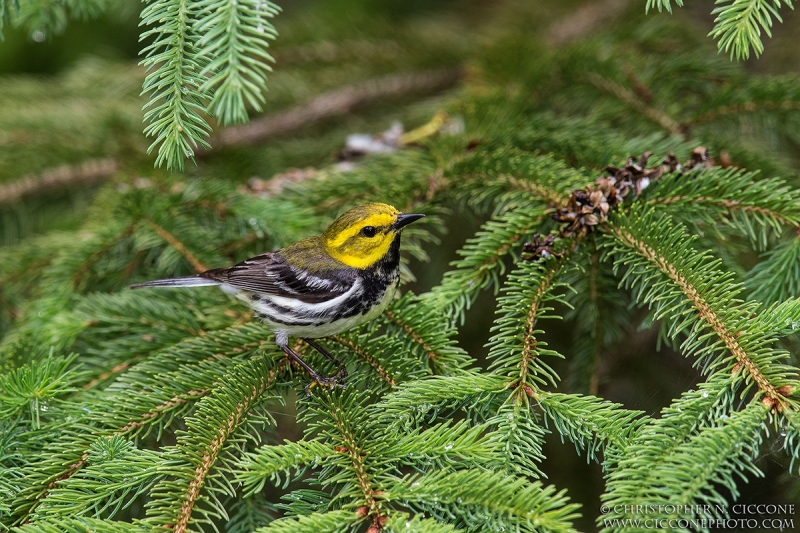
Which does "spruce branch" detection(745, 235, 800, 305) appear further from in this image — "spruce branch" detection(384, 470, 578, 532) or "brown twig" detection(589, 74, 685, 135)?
"spruce branch" detection(384, 470, 578, 532)

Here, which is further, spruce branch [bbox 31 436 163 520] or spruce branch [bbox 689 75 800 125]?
spruce branch [bbox 689 75 800 125]

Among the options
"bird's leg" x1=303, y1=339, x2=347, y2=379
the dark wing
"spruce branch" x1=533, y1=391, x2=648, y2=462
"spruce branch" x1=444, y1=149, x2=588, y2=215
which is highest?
"spruce branch" x1=444, y1=149, x2=588, y2=215

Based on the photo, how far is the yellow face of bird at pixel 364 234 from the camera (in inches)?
114

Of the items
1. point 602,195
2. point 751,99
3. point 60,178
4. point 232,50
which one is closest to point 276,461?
point 232,50

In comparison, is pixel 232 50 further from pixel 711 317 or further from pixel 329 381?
pixel 711 317

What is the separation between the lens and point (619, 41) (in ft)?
12.7

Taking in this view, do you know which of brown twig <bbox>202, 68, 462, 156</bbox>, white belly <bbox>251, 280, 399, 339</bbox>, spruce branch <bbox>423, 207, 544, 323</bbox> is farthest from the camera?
brown twig <bbox>202, 68, 462, 156</bbox>

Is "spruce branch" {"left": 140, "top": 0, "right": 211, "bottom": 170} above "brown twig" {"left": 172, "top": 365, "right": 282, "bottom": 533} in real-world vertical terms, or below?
above

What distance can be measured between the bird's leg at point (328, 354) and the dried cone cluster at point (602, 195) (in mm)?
743

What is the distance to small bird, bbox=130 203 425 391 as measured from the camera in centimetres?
267

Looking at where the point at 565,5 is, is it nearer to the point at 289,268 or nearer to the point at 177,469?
the point at 289,268

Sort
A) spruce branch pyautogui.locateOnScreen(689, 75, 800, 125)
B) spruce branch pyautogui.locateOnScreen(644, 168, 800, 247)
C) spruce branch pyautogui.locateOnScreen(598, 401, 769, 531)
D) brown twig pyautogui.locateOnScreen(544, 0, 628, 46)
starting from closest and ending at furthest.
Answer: spruce branch pyautogui.locateOnScreen(598, 401, 769, 531)
spruce branch pyautogui.locateOnScreen(644, 168, 800, 247)
spruce branch pyautogui.locateOnScreen(689, 75, 800, 125)
brown twig pyautogui.locateOnScreen(544, 0, 628, 46)

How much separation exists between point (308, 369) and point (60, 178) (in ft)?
7.87

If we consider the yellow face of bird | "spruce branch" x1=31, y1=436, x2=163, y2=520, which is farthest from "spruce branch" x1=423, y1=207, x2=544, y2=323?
"spruce branch" x1=31, y1=436, x2=163, y2=520
